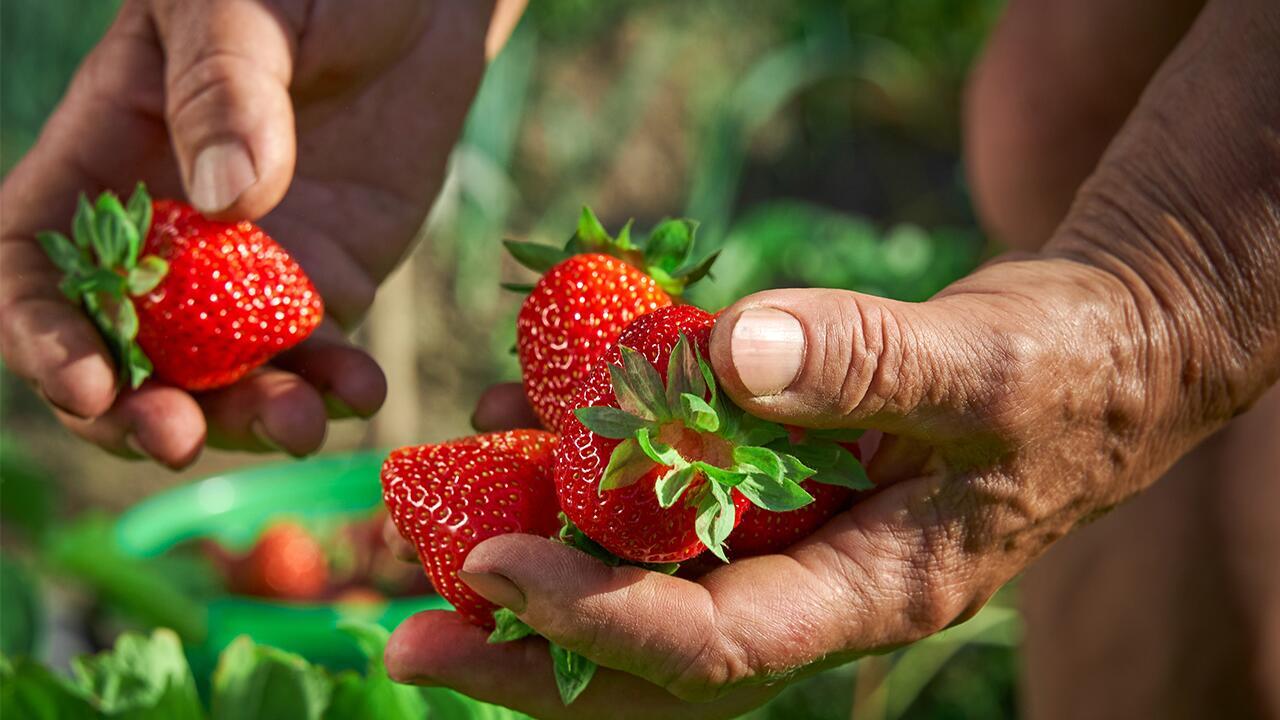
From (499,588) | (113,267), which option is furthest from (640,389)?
(113,267)

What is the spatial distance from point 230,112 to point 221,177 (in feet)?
0.19

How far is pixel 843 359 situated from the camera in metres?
0.75

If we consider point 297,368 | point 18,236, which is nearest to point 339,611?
point 297,368

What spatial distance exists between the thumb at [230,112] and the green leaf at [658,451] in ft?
1.70

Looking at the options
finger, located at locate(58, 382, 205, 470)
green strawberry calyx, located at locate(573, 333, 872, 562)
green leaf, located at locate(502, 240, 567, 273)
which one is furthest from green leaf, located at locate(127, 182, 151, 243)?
green strawberry calyx, located at locate(573, 333, 872, 562)

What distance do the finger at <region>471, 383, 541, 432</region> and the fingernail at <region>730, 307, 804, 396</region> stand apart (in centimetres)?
33

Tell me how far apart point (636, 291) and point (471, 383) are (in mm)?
2476

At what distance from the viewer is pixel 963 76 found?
12.2 feet

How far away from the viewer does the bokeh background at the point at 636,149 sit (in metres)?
3.05

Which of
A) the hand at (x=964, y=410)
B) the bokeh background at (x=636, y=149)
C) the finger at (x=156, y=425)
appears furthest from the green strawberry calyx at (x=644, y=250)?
the bokeh background at (x=636, y=149)

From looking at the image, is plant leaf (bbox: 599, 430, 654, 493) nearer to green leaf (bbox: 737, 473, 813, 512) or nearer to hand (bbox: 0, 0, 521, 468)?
green leaf (bbox: 737, 473, 813, 512)

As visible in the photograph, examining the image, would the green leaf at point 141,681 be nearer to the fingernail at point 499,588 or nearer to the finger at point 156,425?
the finger at point 156,425

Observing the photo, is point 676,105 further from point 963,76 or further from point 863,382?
point 863,382

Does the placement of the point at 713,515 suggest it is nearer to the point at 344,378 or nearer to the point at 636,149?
the point at 344,378
